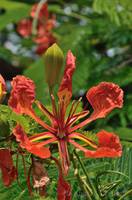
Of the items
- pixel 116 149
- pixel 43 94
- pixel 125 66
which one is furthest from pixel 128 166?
pixel 125 66

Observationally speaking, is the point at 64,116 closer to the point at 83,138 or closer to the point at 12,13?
the point at 83,138

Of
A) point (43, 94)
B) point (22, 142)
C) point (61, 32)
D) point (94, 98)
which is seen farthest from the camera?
point (61, 32)

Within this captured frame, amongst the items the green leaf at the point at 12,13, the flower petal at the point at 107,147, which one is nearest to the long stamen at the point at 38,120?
the flower petal at the point at 107,147

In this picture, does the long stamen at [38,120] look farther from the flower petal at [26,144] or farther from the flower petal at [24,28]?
the flower petal at [24,28]

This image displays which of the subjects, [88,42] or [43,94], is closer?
[43,94]

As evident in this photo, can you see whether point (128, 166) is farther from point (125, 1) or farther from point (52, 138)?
point (125, 1)

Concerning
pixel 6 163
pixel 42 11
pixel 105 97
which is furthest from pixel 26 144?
pixel 42 11

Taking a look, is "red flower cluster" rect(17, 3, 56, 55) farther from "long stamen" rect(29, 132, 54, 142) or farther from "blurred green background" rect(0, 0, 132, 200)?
"long stamen" rect(29, 132, 54, 142)
